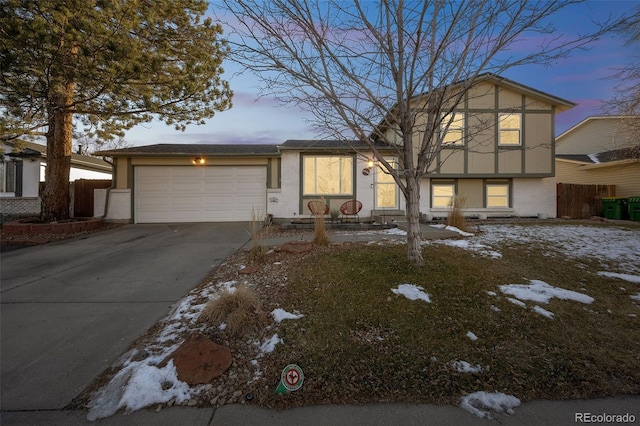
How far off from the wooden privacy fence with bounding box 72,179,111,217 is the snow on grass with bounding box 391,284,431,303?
44.7 ft

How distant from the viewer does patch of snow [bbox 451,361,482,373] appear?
93.0 inches

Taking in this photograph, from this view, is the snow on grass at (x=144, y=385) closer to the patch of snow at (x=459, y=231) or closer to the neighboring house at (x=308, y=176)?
the patch of snow at (x=459, y=231)

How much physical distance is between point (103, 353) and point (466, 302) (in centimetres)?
386

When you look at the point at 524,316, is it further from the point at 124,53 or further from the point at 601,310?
the point at 124,53

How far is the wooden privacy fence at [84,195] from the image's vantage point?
1223 cm

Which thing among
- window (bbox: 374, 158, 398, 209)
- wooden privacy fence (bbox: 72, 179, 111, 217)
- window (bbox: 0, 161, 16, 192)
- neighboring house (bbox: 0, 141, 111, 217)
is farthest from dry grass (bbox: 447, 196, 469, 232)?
window (bbox: 0, 161, 16, 192)

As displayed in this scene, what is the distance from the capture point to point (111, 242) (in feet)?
25.1

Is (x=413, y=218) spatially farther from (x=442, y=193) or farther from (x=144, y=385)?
(x=442, y=193)

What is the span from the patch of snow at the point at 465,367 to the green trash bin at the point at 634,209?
14777 millimetres

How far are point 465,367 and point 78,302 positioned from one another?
471 cm

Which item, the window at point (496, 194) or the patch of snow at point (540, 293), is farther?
the window at point (496, 194)

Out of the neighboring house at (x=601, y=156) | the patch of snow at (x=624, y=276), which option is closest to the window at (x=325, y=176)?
the patch of snow at (x=624, y=276)

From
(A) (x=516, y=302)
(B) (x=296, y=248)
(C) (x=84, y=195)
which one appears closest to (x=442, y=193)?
(B) (x=296, y=248)

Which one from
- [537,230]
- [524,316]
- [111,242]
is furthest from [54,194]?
[537,230]
